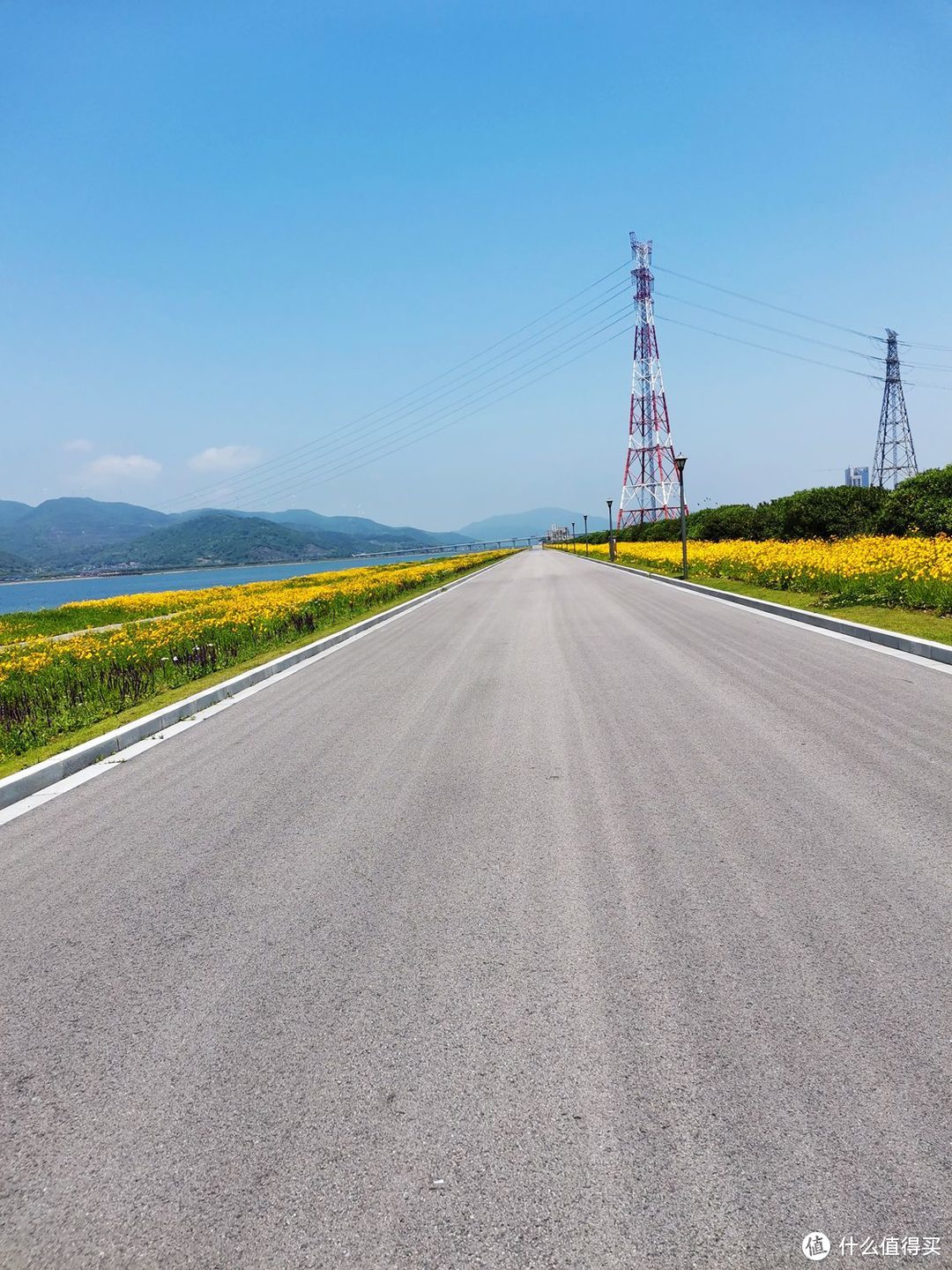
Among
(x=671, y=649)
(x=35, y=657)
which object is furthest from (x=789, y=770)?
(x=35, y=657)

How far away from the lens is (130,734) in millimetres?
7168

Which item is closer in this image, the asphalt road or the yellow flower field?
the asphalt road

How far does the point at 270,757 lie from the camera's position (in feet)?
19.9

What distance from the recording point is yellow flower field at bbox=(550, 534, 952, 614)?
452 inches

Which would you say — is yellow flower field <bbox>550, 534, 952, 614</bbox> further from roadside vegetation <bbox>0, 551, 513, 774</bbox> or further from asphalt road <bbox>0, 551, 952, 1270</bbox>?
roadside vegetation <bbox>0, 551, 513, 774</bbox>

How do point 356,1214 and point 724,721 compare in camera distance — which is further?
point 724,721

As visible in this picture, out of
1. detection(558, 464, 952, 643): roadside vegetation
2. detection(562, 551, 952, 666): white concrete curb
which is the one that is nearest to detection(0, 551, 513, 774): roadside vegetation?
detection(562, 551, 952, 666): white concrete curb

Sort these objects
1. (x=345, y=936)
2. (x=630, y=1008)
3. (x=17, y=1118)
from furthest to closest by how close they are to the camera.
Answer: (x=345, y=936), (x=630, y=1008), (x=17, y=1118)

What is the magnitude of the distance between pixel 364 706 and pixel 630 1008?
5.57 m

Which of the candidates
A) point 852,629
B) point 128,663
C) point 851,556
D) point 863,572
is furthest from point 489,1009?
point 851,556

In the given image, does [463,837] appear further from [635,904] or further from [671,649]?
[671,649]

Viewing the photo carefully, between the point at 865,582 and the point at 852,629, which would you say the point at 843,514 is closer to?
the point at 865,582

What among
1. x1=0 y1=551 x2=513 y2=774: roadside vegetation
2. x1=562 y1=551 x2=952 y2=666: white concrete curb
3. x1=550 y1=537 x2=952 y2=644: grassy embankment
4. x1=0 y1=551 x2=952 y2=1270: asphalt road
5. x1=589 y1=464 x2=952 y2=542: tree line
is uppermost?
x1=589 y1=464 x2=952 y2=542: tree line

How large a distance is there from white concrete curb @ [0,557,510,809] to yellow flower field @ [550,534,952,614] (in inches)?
379
